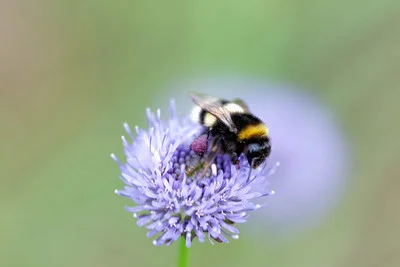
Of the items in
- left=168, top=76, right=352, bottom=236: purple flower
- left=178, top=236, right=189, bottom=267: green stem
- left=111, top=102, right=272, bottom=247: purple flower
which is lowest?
left=178, top=236, right=189, bottom=267: green stem

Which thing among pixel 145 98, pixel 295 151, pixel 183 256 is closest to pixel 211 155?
pixel 183 256

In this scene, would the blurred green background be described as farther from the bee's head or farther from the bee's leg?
the bee's leg

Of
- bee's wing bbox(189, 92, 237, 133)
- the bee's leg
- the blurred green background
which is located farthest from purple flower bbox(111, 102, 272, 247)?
the blurred green background

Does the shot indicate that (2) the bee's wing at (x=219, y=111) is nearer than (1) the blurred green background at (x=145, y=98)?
Yes

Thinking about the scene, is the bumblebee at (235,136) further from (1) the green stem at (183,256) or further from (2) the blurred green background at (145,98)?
(2) the blurred green background at (145,98)

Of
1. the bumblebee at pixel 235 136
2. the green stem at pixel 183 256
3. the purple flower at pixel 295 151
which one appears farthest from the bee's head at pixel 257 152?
the purple flower at pixel 295 151

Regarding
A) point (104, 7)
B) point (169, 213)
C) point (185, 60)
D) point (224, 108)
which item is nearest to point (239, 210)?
point (169, 213)

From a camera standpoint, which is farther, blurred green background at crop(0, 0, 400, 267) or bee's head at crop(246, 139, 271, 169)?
blurred green background at crop(0, 0, 400, 267)

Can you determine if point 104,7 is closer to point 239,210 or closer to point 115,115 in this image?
point 115,115
